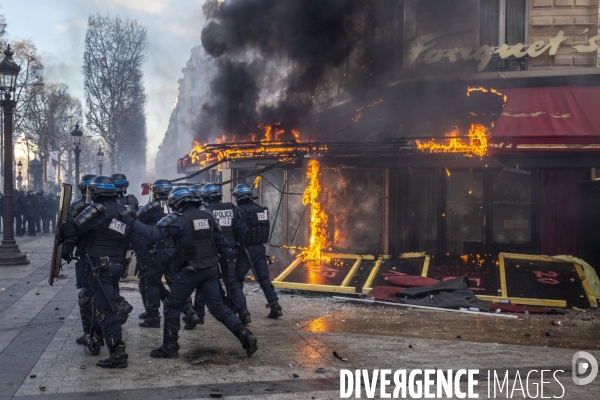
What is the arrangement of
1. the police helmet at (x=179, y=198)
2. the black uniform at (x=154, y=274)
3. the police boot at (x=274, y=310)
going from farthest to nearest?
the police boot at (x=274, y=310), the black uniform at (x=154, y=274), the police helmet at (x=179, y=198)

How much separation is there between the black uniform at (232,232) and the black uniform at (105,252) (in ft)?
6.77

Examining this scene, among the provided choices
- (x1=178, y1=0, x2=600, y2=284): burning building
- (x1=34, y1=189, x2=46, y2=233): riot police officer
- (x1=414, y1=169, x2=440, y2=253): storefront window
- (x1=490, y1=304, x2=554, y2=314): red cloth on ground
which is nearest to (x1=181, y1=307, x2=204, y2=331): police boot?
(x1=178, y1=0, x2=600, y2=284): burning building

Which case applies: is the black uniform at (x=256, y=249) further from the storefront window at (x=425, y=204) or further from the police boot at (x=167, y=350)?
the storefront window at (x=425, y=204)

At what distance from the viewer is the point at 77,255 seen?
7234 millimetres

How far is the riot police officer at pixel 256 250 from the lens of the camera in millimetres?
9797

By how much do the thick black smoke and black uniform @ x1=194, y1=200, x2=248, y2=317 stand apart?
736 cm

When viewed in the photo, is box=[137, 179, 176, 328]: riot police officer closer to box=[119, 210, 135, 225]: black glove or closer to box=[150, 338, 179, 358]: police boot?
box=[119, 210, 135, 225]: black glove

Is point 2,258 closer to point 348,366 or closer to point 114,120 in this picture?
point 348,366

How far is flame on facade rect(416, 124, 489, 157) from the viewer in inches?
498

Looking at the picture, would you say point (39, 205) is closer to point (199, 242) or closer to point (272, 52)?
point (272, 52)

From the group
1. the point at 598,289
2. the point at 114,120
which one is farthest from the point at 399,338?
the point at 114,120

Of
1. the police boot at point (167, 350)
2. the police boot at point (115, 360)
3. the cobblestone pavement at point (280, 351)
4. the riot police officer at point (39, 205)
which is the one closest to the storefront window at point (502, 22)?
the cobblestone pavement at point (280, 351)

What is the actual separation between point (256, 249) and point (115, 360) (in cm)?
352

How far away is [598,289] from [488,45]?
5.91 meters
